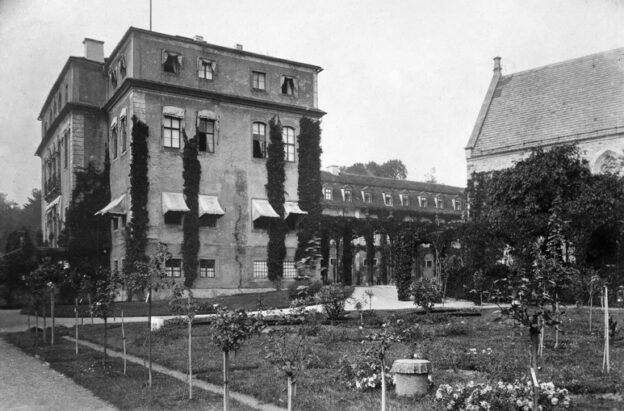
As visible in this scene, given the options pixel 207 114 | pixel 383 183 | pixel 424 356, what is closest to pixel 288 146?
pixel 207 114

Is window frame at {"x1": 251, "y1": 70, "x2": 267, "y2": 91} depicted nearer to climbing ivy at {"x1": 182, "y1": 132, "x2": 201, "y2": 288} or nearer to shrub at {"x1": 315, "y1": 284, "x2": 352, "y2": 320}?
climbing ivy at {"x1": 182, "y1": 132, "x2": 201, "y2": 288}

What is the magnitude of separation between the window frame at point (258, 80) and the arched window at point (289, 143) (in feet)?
9.45

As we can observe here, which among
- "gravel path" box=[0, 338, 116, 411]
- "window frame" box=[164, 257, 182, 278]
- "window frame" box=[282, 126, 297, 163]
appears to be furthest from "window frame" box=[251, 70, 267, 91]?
"gravel path" box=[0, 338, 116, 411]

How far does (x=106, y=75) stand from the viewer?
117 ft

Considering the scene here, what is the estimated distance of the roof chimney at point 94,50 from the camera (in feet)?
120

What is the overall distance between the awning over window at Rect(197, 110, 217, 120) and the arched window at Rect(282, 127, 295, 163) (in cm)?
457

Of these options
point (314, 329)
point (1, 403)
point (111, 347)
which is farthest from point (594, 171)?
point (1, 403)

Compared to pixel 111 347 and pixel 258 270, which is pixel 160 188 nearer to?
pixel 258 270

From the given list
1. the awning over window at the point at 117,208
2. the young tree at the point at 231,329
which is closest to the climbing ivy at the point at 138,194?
the awning over window at the point at 117,208

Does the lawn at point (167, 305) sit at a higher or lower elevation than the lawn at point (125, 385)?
lower

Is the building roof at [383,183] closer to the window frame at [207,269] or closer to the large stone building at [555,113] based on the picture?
the large stone building at [555,113]

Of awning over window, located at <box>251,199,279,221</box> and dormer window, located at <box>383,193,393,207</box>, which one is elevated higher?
dormer window, located at <box>383,193,393,207</box>

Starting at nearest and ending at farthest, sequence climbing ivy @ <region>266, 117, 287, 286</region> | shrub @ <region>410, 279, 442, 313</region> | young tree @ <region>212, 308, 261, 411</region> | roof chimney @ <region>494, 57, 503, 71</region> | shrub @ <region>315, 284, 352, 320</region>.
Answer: young tree @ <region>212, 308, 261, 411</region> < shrub @ <region>315, 284, 352, 320</region> < shrub @ <region>410, 279, 442, 313</region> < climbing ivy @ <region>266, 117, 287, 286</region> < roof chimney @ <region>494, 57, 503, 71</region>

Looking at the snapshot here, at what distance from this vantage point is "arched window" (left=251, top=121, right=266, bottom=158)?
33.9 m
